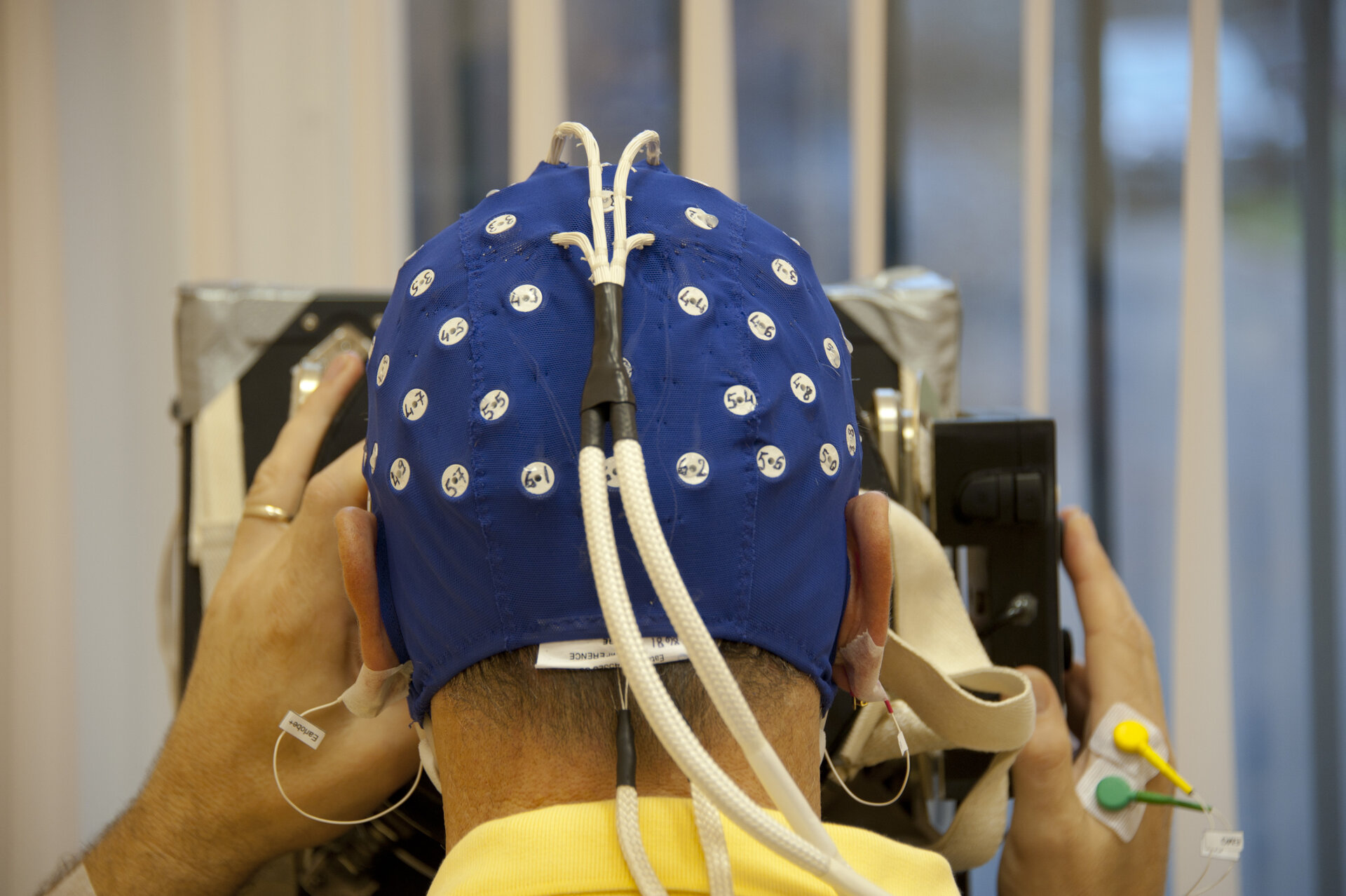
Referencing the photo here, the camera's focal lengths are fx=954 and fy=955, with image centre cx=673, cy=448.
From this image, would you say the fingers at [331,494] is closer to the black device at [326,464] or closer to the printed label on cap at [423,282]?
the black device at [326,464]

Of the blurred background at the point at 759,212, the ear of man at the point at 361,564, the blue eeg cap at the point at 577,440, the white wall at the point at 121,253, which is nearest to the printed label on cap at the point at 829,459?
the blue eeg cap at the point at 577,440

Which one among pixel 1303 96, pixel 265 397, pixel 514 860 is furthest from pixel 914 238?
pixel 514 860

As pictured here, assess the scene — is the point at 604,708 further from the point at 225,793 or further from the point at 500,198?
the point at 225,793

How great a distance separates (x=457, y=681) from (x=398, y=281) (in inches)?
8.4

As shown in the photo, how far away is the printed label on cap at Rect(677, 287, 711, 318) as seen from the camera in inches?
17.1

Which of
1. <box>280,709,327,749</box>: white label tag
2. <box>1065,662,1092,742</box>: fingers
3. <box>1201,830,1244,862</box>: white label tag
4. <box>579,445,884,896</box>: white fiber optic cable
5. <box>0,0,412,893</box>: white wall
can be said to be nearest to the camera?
<box>579,445,884,896</box>: white fiber optic cable

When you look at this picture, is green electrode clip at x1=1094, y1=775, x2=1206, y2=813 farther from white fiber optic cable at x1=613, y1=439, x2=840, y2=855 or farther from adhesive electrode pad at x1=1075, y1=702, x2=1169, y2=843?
white fiber optic cable at x1=613, y1=439, x2=840, y2=855

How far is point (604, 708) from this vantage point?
415 millimetres

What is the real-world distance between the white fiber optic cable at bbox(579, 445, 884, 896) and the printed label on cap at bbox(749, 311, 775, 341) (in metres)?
0.12

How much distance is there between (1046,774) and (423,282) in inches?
23.2

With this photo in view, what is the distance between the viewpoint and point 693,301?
0.44 meters

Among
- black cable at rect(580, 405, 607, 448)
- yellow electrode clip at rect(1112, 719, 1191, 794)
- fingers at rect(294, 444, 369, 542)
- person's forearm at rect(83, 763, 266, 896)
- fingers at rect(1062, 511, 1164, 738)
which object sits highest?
black cable at rect(580, 405, 607, 448)

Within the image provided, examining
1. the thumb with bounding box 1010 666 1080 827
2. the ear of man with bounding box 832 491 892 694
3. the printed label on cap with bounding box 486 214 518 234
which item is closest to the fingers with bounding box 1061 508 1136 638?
the thumb with bounding box 1010 666 1080 827

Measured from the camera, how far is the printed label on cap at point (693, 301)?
0.44 meters
